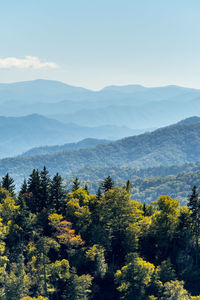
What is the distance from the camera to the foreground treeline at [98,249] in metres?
82.0

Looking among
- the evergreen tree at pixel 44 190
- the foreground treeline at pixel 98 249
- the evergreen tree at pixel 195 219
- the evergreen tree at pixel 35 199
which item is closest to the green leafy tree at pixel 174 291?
the foreground treeline at pixel 98 249

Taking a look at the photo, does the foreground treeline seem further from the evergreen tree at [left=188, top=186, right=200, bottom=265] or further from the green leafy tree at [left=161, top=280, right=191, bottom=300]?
the green leafy tree at [left=161, top=280, right=191, bottom=300]

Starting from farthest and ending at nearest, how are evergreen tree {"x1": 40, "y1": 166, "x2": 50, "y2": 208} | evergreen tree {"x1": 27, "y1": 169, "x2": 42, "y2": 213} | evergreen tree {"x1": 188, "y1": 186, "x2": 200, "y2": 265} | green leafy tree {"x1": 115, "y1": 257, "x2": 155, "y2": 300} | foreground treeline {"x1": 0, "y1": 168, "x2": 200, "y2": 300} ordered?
1. evergreen tree {"x1": 40, "y1": 166, "x2": 50, "y2": 208}
2. evergreen tree {"x1": 27, "y1": 169, "x2": 42, "y2": 213}
3. evergreen tree {"x1": 188, "y1": 186, "x2": 200, "y2": 265}
4. foreground treeline {"x1": 0, "y1": 168, "x2": 200, "y2": 300}
5. green leafy tree {"x1": 115, "y1": 257, "x2": 155, "y2": 300}

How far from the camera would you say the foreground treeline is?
82.0 metres

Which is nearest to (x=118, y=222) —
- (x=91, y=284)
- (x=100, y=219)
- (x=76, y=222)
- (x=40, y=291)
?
(x=100, y=219)

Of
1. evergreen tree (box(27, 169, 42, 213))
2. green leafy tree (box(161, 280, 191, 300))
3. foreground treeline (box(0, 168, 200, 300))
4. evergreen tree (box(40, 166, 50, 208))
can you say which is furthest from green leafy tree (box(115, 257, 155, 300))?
evergreen tree (box(27, 169, 42, 213))

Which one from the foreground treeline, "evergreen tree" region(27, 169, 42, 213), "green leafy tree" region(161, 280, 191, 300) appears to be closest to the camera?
"green leafy tree" region(161, 280, 191, 300)

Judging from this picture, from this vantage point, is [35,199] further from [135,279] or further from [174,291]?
[174,291]

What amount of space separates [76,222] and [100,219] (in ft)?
20.3

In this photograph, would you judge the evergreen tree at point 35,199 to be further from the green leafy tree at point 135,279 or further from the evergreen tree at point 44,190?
the green leafy tree at point 135,279

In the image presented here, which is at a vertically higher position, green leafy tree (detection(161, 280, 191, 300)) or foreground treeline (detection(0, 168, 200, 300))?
foreground treeline (detection(0, 168, 200, 300))

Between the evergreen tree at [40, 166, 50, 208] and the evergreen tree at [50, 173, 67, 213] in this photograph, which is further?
the evergreen tree at [40, 166, 50, 208]

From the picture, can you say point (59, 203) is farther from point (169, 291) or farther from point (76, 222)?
point (169, 291)

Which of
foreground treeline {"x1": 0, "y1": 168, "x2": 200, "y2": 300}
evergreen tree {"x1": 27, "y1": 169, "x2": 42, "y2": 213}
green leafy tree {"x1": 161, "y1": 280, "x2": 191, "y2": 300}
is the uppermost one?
→ evergreen tree {"x1": 27, "y1": 169, "x2": 42, "y2": 213}
